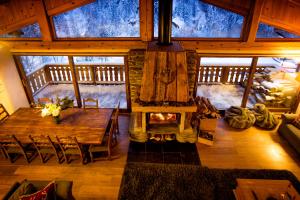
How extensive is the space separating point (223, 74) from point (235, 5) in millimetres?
3542

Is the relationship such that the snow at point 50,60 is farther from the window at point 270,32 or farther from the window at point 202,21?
the window at point 270,32

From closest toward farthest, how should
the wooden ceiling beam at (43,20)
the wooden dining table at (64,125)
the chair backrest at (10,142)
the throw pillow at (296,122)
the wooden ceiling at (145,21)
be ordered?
the chair backrest at (10,142)
the wooden dining table at (64,125)
the wooden ceiling at (145,21)
the wooden ceiling beam at (43,20)
the throw pillow at (296,122)

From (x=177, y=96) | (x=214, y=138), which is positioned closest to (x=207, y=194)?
(x=214, y=138)

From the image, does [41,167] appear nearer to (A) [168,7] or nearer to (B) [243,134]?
(A) [168,7]

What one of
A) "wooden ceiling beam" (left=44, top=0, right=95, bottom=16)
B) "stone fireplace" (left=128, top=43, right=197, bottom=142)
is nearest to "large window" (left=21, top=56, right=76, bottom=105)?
"wooden ceiling beam" (left=44, top=0, right=95, bottom=16)

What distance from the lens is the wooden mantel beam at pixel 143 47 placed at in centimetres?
502

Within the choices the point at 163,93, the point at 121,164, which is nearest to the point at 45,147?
the point at 121,164

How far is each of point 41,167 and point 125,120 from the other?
2458 mm

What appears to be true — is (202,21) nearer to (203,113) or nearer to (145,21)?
(145,21)

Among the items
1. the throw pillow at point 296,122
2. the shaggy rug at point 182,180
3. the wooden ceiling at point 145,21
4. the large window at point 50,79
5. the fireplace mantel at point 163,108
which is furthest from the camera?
the large window at point 50,79

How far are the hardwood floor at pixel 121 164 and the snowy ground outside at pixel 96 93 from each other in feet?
6.69

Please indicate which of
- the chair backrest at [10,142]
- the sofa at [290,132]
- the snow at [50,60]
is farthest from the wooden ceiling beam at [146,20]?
the sofa at [290,132]

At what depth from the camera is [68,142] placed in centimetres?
403

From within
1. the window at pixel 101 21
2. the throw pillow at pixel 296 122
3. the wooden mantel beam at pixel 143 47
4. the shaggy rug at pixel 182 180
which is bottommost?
the shaggy rug at pixel 182 180
